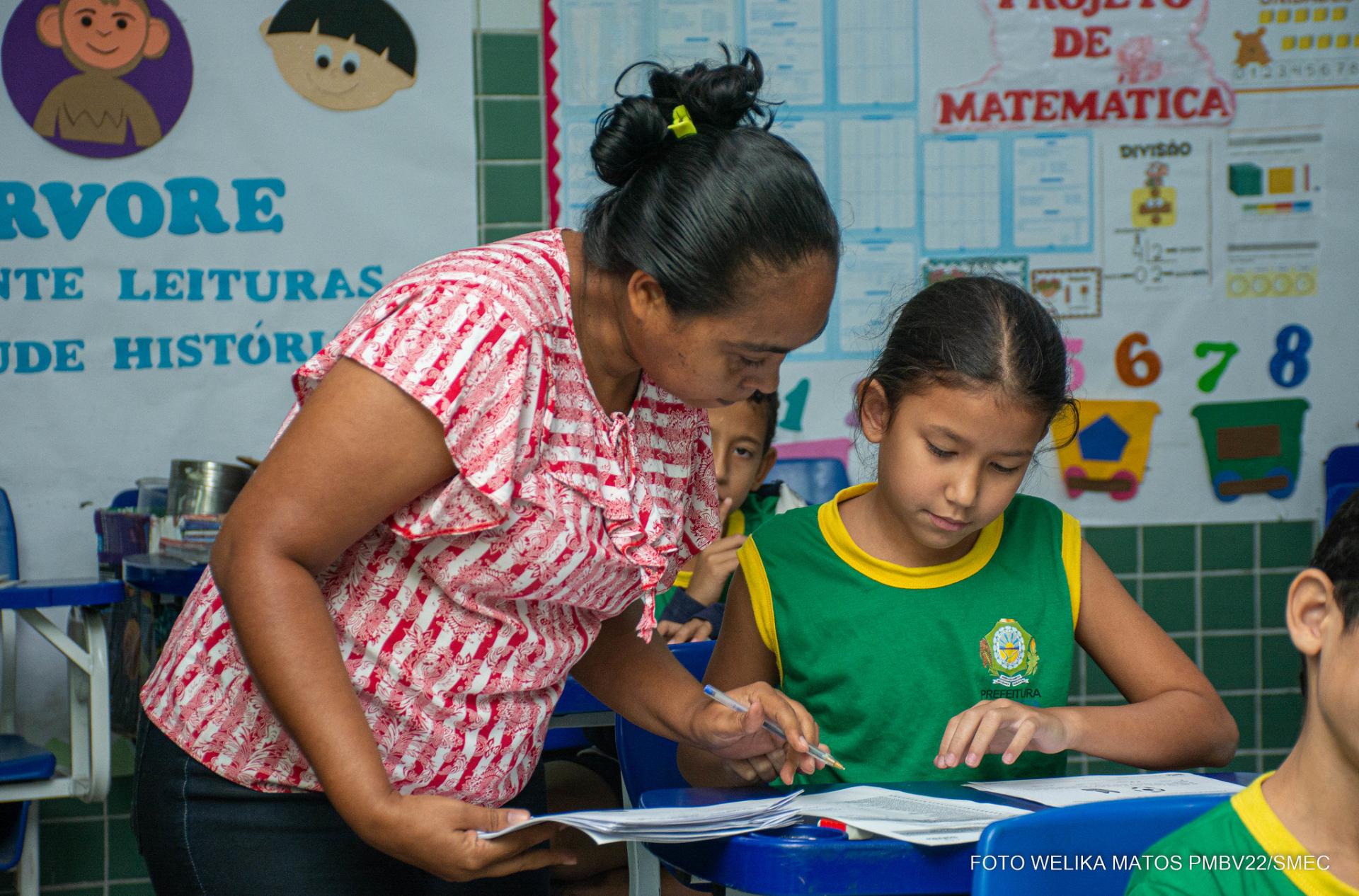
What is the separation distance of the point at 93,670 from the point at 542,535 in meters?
1.58

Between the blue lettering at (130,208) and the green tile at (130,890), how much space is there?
1.48 meters

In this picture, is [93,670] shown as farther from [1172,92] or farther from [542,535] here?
[1172,92]

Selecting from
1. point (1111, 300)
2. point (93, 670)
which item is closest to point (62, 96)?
point (93, 670)

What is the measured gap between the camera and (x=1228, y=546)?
3039mm

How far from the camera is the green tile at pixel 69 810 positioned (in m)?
2.72

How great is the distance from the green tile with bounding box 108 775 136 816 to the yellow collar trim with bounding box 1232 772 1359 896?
2.49 metres

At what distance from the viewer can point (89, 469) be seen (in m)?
2.71

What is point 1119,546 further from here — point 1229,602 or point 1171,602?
point 1229,602

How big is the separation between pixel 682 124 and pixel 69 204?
209 cm

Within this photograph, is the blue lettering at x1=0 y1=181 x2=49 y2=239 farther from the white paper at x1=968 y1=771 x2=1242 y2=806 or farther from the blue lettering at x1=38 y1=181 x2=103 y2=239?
the white paper at x1=968 y1=771 x2=1242 y2=806

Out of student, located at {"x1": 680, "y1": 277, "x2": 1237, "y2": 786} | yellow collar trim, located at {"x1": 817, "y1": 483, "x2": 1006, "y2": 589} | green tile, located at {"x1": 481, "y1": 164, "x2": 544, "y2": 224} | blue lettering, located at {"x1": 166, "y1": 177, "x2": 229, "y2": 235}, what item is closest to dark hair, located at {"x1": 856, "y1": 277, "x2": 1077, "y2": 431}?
student, located at {"x1": 680, "y1": 277, "x2": 1237, "y2": 786}

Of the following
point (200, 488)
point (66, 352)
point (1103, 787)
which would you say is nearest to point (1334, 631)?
point (1103, 787)

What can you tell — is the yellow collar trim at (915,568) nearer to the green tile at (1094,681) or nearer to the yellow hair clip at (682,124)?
the yellow hair clip at (682,124)

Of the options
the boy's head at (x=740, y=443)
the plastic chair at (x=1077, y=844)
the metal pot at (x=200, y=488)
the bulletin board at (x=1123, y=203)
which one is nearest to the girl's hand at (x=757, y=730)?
the plastic chair at (x=1077, y=844)
